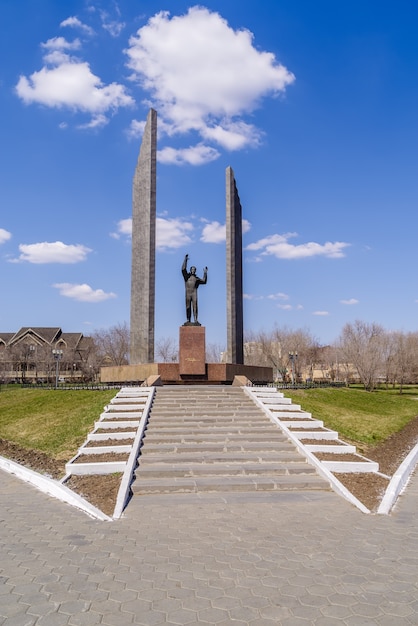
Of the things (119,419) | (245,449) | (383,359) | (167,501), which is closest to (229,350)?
(119,419)

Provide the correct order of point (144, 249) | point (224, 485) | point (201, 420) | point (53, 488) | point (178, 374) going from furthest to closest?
point (144, 249), point (178, 374), point (201, 420), point (224, 485), point (53, 488)

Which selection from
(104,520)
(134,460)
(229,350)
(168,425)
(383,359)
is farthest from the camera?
(383,359)

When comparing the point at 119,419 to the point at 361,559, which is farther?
the point at 119,419

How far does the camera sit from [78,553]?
5184 millimetres

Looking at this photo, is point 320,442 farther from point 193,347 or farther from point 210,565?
point 193,347

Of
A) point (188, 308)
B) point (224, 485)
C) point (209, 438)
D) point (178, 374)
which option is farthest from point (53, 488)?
point (188, 308)

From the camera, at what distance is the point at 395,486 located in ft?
27.5

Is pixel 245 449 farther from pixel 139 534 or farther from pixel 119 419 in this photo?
pixel 139 534

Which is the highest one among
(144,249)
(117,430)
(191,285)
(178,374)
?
(144,249)

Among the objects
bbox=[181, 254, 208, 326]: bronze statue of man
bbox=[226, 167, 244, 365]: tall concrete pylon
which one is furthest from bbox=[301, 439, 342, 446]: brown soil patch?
bbox=[226, 167, 244, 365]: tall concrete pylon

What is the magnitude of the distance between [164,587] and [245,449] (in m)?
6.30

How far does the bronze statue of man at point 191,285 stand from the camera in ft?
68.7

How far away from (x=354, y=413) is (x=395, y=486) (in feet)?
34.9

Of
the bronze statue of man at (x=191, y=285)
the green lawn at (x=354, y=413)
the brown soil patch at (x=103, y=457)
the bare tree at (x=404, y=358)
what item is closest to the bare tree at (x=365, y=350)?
the bare tree at (x=404, y=358)
